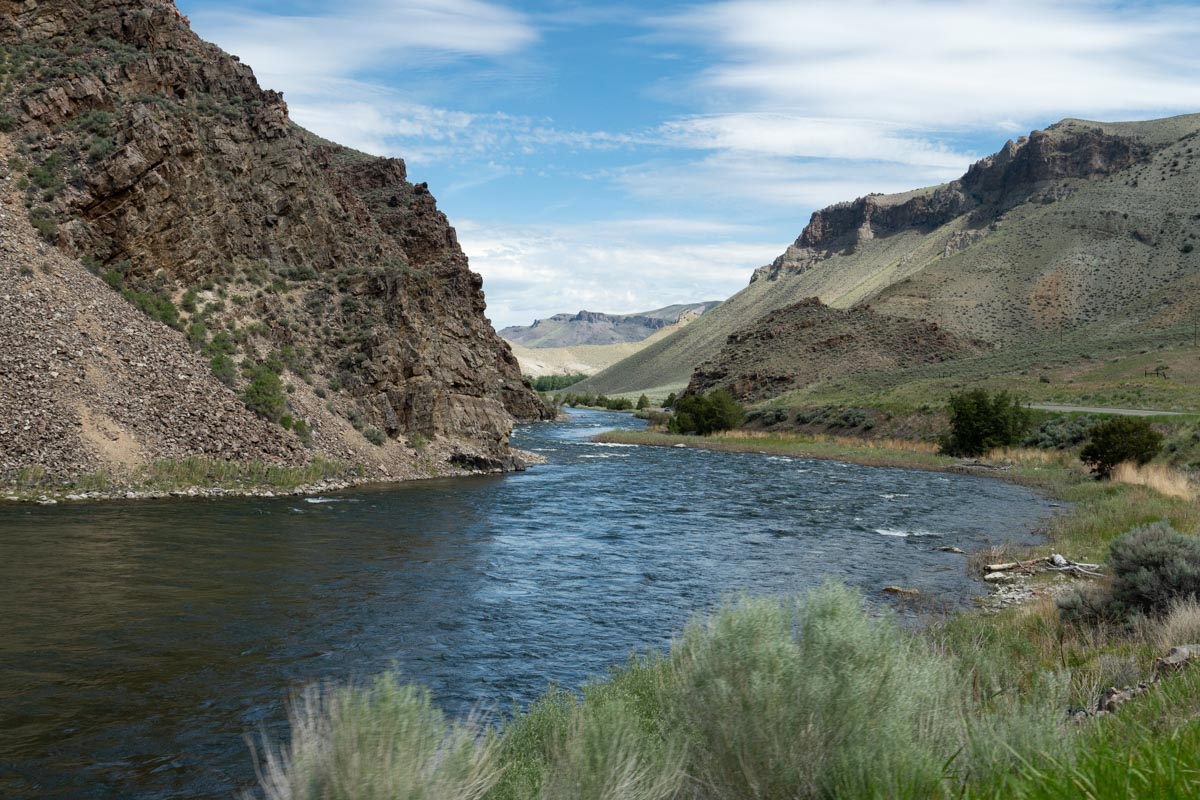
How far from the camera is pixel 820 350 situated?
97.9 meters

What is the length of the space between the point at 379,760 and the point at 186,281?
33357 millimetres

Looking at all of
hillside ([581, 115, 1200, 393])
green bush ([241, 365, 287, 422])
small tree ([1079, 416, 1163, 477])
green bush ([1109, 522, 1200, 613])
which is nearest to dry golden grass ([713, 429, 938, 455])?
small tree ([1079, 416, 1163, 477])

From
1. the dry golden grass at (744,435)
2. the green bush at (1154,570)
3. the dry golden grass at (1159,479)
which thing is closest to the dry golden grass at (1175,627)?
the green bush at (1154,570)

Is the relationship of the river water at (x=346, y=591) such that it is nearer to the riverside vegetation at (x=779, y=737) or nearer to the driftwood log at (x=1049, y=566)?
the driftwood log at (x=1049, y=566)

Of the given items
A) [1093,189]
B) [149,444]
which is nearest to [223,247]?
Result: [149,444]

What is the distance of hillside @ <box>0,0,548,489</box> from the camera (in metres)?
24.9

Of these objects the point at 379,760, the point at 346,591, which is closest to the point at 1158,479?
the point at 346,591

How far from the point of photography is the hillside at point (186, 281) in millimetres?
24938

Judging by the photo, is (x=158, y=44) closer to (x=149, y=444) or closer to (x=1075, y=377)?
(x=149, y=444)

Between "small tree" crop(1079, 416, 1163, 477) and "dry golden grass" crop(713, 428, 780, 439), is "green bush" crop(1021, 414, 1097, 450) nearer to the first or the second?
"small tree" crop(1079, 416, 1163, 477)

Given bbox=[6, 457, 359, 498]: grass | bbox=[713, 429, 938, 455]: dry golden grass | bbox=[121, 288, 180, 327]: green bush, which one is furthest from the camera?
bbox=[713, 429, 938, 455]: dry golden grass

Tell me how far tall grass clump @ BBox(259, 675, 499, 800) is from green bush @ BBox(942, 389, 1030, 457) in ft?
148

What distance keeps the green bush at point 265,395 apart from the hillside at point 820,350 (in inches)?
2652

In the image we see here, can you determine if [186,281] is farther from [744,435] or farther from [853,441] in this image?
[744,435]
